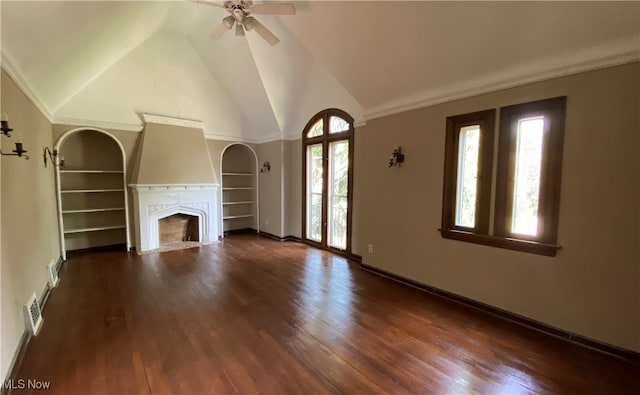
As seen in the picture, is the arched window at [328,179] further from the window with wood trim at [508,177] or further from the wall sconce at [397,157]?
the window with wood trim at [508,177]

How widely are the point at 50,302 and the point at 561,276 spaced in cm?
519

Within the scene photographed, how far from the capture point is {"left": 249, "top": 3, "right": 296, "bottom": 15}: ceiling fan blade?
101 inches

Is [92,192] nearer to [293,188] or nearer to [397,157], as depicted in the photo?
[293,188]

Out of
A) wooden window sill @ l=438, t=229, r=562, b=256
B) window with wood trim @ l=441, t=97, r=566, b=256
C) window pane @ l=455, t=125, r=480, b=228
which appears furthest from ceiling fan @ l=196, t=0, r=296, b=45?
wooden window sill @ l=438, t=229, r=562, b=256

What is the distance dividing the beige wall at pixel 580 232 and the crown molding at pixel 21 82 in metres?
3.95

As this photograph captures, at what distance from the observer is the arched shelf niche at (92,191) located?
4.76 metres

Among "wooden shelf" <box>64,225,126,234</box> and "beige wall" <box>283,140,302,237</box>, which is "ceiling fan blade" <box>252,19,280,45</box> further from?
"wooden shelf" <box>64,225,126,234</box>

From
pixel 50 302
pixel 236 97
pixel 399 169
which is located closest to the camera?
pixel 50 302

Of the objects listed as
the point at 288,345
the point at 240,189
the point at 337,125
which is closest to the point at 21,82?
the point at 288,345

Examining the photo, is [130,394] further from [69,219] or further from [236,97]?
[236,97]

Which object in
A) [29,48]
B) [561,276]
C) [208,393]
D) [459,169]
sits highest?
[29,48]

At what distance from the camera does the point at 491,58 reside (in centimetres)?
258

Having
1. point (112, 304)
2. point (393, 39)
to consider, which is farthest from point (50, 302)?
point (393, 39)

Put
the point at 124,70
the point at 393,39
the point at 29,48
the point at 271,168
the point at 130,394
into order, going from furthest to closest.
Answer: the point at 271,168 < the point at 124,70 < the point at 393,39 < the point at 29,48 < the point at 130,394
